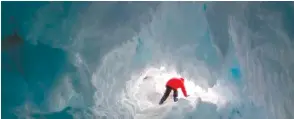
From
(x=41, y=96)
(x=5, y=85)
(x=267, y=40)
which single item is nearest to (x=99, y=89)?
(x=41, y=96)

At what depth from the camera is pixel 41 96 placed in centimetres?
398

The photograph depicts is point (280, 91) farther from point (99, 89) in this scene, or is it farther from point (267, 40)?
point (99, 89)

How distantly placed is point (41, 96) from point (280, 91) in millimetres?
2866

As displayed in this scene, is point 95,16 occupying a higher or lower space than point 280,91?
higher

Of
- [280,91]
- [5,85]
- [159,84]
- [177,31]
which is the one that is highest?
[177,31]

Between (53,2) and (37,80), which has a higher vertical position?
(53,2)

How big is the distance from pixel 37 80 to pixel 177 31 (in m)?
1.73

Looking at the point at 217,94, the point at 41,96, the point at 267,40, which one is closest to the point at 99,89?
the point at 41,96

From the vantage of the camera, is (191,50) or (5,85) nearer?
(5,85)

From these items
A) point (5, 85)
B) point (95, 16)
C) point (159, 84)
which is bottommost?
point (159, 84)

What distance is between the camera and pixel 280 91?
13.9 ft

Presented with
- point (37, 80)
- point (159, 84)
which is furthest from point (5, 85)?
point (159, 84)

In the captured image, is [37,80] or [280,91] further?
[280,91]

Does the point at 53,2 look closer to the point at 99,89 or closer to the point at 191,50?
the point at 99,89
